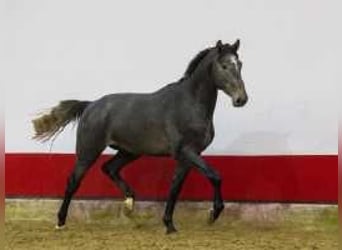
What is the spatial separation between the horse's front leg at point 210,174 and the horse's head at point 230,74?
17.7 inches

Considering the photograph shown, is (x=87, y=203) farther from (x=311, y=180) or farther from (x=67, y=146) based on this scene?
(x=311, y=180)

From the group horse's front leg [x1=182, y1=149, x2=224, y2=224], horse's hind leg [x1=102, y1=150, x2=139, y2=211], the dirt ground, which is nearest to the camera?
the dirt ground

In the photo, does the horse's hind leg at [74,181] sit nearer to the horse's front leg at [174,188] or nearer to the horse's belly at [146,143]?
the horse's belly at [146,143]

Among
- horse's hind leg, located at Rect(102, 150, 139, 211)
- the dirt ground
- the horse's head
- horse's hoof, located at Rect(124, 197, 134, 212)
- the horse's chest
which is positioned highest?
the horse's head

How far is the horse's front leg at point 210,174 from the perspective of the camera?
5.16 m

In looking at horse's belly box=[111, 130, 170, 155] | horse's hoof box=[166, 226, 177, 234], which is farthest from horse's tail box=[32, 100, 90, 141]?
horse's hoof box=[166, 226, 177, 234]

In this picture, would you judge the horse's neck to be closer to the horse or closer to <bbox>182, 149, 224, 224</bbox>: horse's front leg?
the horse

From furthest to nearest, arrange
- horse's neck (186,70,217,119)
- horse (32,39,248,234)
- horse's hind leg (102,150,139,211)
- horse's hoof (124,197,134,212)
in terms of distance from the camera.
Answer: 1. horse's hind leg (102,150,139,211)
2. horse's hoof (124,197,134,212)
3. horse's neck (186,70,217,119)
4. horse (32,39,248,234)

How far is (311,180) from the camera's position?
5828 mm

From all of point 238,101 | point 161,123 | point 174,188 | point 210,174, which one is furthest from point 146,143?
point 238,101

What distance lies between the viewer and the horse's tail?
19.7ft

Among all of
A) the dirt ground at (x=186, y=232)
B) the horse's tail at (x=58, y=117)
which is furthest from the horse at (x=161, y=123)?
the dirt ground at (x=186, y=232)

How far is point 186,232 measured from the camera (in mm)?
5523

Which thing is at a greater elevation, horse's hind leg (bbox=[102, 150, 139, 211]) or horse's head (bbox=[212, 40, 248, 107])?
horse's head (bbox=[212, 40, 248, 107])
